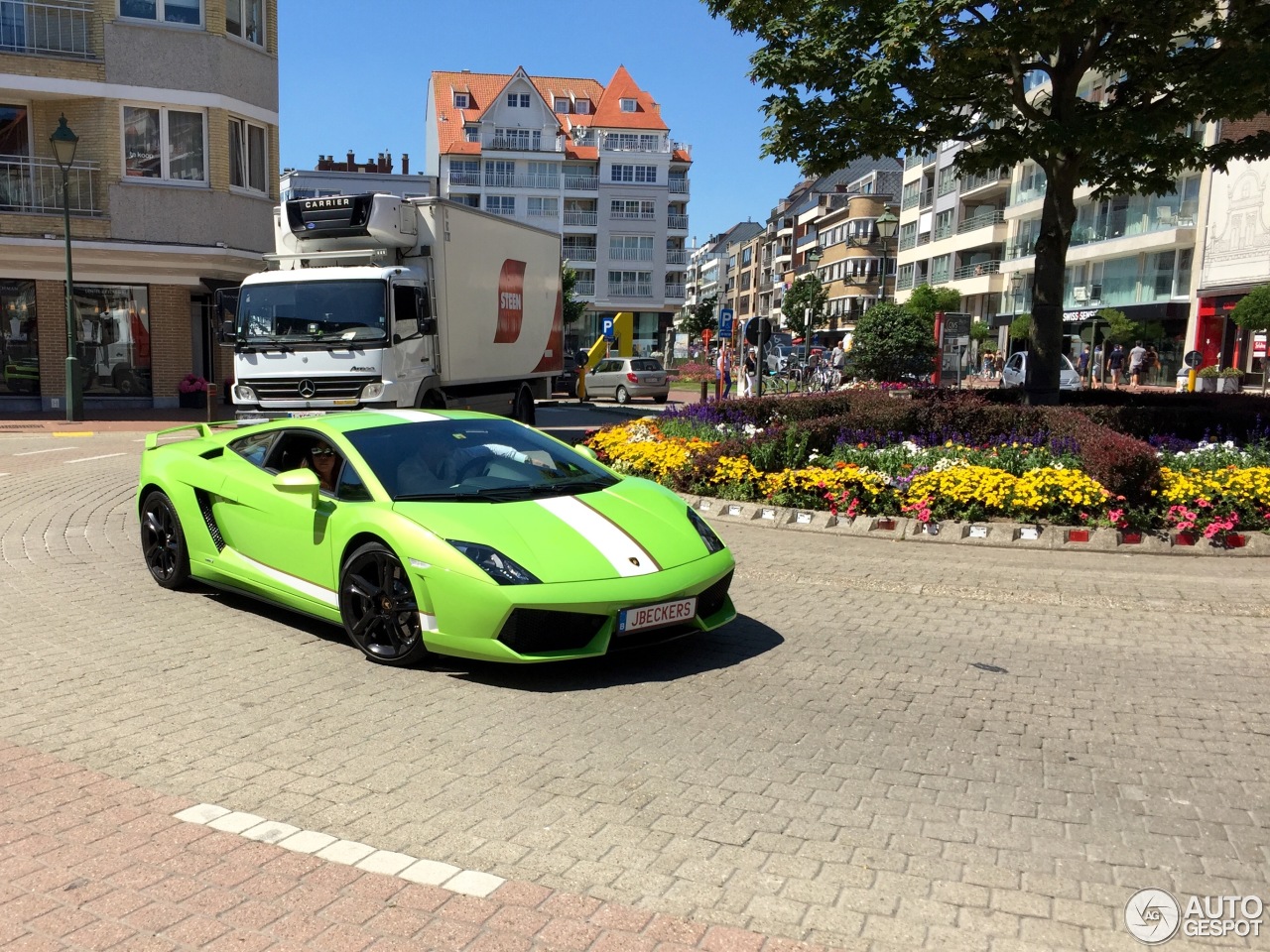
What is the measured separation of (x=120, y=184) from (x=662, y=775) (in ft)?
78.6

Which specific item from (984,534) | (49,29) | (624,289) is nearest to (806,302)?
(624,289)

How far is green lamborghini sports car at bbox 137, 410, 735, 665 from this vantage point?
5.25m

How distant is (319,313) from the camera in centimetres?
1352

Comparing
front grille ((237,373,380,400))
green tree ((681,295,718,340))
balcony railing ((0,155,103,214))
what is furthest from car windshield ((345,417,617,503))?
green tree ((681,295,718,340))

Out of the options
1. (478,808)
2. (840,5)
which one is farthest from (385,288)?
(478,808)

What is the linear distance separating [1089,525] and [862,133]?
7.14 m

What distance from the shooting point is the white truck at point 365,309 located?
13344 millimetres

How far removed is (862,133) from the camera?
46.7ft

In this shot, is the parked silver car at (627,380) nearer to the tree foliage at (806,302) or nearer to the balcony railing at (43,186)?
the balcony railing at (43,186)

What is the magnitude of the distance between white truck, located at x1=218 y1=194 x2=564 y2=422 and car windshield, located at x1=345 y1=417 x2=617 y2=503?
6996 millimetres

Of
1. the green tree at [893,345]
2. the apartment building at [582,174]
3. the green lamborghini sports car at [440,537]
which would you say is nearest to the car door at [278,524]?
the green lamborghini sports car at [440,537]

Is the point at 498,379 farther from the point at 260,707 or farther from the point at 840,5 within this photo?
the point at 260,707

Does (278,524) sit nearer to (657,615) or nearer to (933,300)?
(657,615)

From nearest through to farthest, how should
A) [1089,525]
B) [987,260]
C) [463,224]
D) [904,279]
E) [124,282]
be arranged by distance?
[1089,525]
[463,224]
[124,282]
[987,260]
[904,279]
